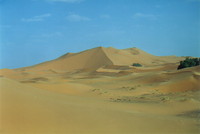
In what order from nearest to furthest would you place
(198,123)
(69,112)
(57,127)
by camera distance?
(57,127)
(69,112)
(198,123)

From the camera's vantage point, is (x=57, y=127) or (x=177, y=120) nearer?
(x=57, y=127)

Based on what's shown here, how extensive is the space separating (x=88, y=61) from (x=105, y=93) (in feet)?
154

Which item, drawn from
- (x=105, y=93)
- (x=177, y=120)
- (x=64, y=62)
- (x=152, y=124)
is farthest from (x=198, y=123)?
(x=64, y=62)

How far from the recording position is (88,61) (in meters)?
65.7

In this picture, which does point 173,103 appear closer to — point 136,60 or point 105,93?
point 105,93

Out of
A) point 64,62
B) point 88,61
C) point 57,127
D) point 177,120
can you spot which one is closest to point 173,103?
point 177,120

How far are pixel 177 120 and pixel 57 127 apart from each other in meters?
3.59

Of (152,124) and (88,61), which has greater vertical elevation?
(88,61)

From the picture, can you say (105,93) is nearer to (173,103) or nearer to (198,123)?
(173,103)

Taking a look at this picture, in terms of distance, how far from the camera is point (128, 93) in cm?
1939

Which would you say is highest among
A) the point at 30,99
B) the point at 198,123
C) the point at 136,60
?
the point at 136,60

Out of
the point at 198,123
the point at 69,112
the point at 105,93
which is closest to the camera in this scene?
the point at 69,112

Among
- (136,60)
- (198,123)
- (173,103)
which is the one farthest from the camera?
(136,60)

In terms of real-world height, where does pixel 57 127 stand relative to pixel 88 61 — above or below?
below
